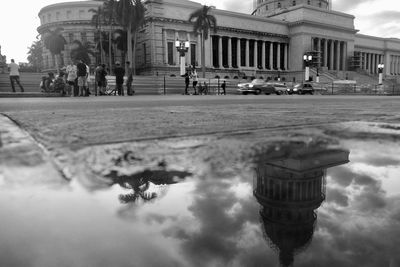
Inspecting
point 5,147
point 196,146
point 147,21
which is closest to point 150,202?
point 196,146

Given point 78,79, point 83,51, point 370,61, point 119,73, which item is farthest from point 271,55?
point 78,79

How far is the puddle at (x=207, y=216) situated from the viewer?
590mm

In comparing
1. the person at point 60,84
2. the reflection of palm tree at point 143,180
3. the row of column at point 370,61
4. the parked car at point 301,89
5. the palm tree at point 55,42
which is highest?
the palm tree at point 55,42

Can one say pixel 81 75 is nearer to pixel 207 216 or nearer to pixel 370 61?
pixel 207 216

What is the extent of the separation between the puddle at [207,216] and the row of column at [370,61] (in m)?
80.1

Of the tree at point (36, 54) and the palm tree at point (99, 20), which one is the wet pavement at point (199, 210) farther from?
the tree at point (36, 54)

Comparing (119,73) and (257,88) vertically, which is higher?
(119,73)

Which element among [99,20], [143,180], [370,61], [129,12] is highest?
[99,20]

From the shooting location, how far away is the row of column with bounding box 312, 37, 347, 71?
217 ft

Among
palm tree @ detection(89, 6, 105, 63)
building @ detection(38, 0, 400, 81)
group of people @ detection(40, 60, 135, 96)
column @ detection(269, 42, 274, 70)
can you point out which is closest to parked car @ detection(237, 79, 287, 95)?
group of people @ detection(40, 60, 135, 96)

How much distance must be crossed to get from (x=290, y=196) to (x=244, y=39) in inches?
2487

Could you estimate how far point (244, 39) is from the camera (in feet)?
202

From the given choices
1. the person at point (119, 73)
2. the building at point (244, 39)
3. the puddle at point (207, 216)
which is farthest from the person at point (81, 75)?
the building at point (244, 39)

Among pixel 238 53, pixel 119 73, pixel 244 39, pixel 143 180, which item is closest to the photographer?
pixel 143 180
